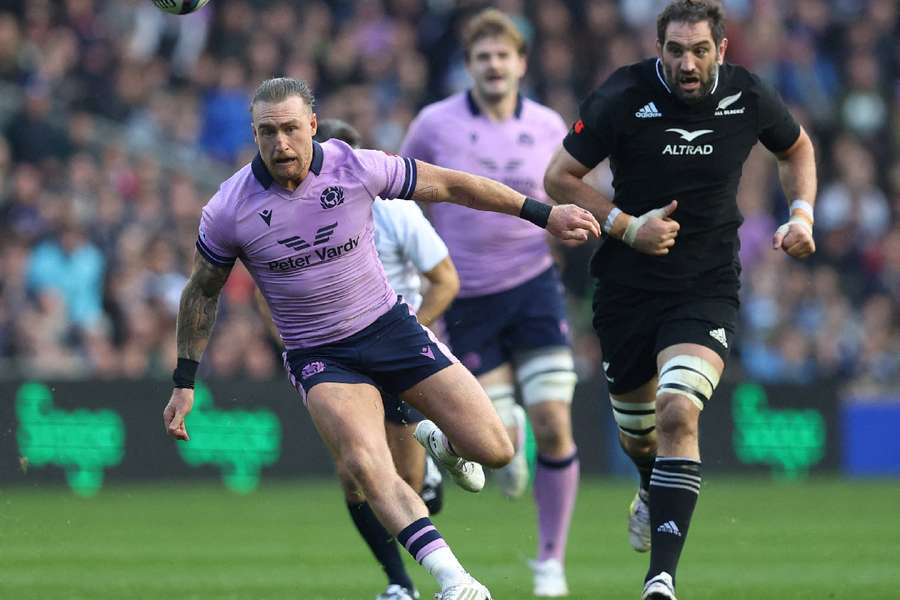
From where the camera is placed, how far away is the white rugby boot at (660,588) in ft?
26.0

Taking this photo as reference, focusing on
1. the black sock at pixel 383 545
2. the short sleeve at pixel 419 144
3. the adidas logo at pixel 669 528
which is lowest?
the black sock at pixel 383 545

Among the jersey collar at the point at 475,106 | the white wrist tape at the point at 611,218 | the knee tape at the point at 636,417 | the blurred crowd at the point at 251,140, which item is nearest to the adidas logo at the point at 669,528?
the knee tape at the point at 636,417

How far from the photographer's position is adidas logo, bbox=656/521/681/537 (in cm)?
824

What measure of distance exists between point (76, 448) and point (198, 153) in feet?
15.7

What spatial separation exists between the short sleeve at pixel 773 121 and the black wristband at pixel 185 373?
3202 millimetres

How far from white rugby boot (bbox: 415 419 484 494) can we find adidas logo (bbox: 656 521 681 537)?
3.38 feet

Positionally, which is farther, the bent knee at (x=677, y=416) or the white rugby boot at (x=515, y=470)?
the white rugby boot at (x=515, y=470)

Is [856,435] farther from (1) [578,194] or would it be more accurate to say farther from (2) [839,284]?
(1) [578,194]

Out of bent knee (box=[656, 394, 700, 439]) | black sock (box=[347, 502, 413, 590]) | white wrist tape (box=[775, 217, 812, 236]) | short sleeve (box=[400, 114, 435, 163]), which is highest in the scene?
white wrist tape (box=[775, 217, 812, 236])

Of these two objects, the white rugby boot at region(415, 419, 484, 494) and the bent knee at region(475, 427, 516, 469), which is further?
the white rugby boot at region(415, 419, 484, 494)

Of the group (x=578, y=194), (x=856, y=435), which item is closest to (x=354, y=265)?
(x=578, y=194)

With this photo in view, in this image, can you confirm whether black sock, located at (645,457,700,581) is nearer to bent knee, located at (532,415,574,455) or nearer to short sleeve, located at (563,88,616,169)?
short sleeve, located at (563,88,616,169)

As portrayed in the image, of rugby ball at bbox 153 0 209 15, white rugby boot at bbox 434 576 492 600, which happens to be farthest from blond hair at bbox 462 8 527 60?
white rugby boot at bbox 434 576 492 600

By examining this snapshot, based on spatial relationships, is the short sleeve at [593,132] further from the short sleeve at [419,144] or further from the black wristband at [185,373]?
the short sleeve at [419,144]
